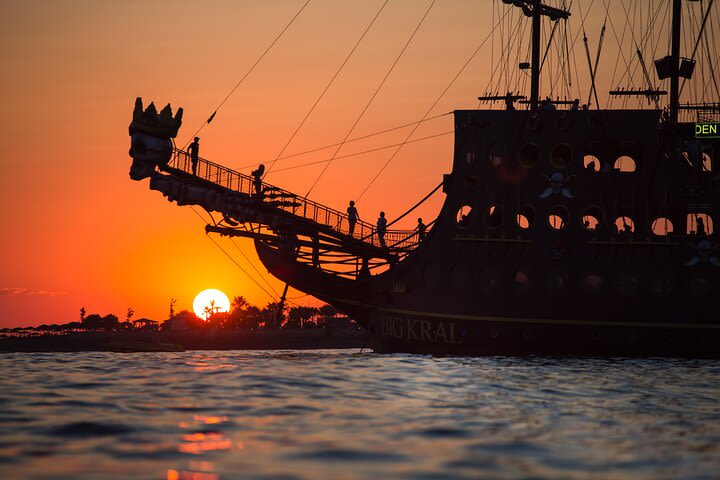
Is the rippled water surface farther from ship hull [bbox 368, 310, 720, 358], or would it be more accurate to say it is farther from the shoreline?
the shoreline

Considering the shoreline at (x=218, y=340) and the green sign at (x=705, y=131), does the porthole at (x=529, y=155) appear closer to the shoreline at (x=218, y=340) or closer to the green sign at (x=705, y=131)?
the green sign at (x=705, y=131)

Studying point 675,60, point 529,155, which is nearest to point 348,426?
point 529,155

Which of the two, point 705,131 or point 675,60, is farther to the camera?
point 675,60

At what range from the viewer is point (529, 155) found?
113 feet

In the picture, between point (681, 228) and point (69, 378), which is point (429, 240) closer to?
point (681, 228)

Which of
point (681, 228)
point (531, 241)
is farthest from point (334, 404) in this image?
point (681, 228)

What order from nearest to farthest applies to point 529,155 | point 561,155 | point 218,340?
point 561,155, point 529,155, point 218,340

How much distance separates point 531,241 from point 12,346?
65000 millimetres

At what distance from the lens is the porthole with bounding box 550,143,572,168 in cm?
3384

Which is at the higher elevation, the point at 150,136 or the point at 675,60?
the point at 675,60

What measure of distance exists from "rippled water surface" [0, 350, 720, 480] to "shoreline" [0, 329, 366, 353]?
65857mm

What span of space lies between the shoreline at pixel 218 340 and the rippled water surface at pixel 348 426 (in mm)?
65857

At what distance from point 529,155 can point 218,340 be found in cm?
5699

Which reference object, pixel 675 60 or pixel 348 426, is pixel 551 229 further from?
pixel 348 426
